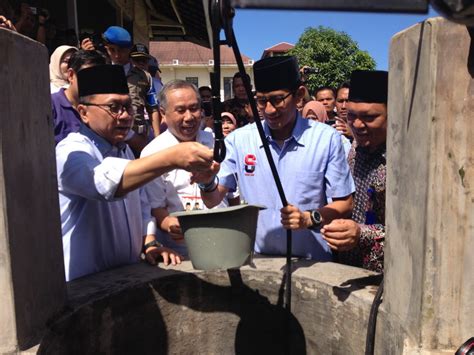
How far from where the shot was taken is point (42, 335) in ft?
5.46

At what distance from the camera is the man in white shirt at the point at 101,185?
74.5 inches

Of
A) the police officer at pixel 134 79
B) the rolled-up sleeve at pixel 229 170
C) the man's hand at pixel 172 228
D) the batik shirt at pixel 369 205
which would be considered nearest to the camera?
the batik shirt at pixel 369 205

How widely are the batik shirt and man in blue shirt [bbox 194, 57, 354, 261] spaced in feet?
0.19

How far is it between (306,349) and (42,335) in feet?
3.92

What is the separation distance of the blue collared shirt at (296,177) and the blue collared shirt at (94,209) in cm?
63

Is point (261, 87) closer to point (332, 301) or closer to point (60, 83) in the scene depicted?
point (332, 301)

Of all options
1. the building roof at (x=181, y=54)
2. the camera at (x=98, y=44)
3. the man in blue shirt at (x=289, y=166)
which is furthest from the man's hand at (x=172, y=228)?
the building roof at (x=181, y=54)

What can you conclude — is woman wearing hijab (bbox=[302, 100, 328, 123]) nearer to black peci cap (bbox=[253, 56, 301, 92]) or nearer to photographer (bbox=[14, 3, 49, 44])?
black peci cap (bbox=[253, 56, 301, 92])

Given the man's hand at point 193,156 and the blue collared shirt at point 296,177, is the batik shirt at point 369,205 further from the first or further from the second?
the man's hand at point 193,156

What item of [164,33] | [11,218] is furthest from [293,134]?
[164,33]

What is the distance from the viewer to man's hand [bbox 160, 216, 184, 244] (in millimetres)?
2602

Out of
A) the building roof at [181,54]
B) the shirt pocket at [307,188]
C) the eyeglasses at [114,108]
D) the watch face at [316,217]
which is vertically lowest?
the watch face at [316,217]

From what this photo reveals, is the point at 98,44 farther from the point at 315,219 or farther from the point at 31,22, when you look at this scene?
the point at 315,219

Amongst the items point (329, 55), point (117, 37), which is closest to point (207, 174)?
point (117, 37)
